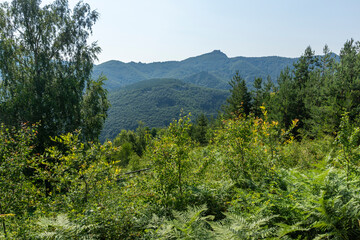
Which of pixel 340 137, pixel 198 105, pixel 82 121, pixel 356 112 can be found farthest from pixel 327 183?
pixel 198 105

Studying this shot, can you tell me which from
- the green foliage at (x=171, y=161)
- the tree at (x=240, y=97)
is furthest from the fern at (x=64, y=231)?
the tree at (x=240, y=97)

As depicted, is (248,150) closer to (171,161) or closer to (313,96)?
(171,161)

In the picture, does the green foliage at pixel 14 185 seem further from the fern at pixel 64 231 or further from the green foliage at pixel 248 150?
the green foliage at pixel 248 150

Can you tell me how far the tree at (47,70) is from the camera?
12.1 meters

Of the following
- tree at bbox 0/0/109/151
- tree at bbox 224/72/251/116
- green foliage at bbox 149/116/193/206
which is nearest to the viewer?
green foliage at bbox 149/116/193/206

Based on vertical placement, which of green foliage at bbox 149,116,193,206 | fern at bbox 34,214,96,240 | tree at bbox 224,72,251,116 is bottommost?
fern at bbox 34,214,96,240

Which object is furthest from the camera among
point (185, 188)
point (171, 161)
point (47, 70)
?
point (47, 70)

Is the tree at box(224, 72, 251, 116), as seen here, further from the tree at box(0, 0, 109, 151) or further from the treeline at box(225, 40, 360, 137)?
the tree at box(0, 0, 109, 151)

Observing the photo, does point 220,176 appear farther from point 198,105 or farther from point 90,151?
point 198,105

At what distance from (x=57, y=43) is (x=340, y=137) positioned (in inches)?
638

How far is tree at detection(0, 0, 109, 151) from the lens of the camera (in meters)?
12.1

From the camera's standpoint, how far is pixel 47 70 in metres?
13.4

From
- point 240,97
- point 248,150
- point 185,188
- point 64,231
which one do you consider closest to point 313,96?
point 240,97

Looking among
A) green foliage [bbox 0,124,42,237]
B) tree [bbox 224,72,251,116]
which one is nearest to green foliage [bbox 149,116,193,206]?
green foliage [bbox 0,124,42,237]
